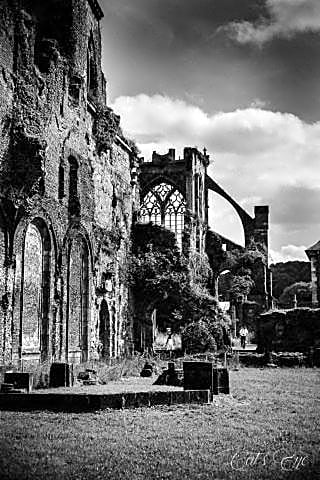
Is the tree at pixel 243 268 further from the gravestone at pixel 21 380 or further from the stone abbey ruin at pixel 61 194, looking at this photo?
the gravestone at pixel 21 380

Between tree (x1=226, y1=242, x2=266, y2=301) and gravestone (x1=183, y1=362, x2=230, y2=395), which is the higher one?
tree (x1=226, y1=242, x2=266, y2=301)

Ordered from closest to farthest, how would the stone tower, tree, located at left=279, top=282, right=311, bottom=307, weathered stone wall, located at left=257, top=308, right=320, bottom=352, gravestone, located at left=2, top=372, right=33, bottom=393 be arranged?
gravestone, located at left=2, top=372, right=33, bottom=393 → weathered stone wall, located at left=257, top=308, right=320, bottom=352 → the stone tower → tree, located at left=279, top=282, right=311, bottom=307

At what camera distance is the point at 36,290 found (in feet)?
69.4

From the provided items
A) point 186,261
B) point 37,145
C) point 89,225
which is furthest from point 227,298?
point 37,145

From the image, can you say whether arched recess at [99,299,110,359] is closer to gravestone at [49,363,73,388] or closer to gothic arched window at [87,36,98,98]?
gothic arched window at [87,36,98,98]

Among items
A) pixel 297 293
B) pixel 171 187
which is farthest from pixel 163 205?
pixel 297 293

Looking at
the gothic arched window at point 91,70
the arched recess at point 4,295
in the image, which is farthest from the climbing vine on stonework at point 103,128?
the arched recess at point 4,295

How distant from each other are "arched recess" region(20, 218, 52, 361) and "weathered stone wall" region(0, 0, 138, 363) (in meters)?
0.03

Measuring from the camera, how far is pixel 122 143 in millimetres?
30609

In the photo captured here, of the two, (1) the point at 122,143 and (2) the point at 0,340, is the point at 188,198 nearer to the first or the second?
(1) the point at 122,143

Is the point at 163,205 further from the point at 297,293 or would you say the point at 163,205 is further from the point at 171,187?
the point at 297,293

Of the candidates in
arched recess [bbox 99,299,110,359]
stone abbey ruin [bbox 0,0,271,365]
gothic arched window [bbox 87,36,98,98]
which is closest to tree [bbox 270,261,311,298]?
stone abbey ruin [bbox 0,0,271,365]

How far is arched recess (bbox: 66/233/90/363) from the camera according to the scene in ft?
76.6

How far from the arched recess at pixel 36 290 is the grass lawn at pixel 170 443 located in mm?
9100
